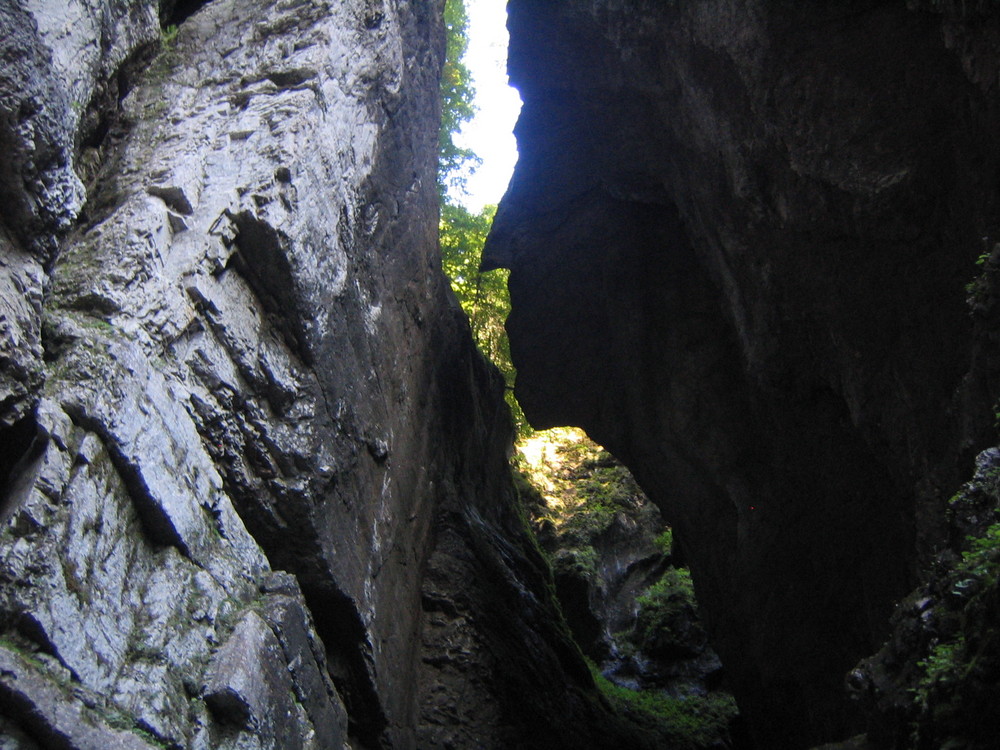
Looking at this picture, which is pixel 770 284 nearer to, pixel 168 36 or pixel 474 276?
pixel 168 36

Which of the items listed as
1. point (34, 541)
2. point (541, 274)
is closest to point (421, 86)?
point (541, 274)

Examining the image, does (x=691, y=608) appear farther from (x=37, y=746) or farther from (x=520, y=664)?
(x=37, y=746)

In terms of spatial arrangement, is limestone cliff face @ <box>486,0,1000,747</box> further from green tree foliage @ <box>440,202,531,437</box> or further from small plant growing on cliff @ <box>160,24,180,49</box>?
small plant growing on cliff @ <box>160,24,180,49</box>

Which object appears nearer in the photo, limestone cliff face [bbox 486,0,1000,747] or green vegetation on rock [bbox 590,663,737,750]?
limestone cliff face [bbox 486,0,1000,747]

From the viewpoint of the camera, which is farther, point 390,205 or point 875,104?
point 390,205

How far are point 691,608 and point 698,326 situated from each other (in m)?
7.57

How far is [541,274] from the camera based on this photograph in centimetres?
1362

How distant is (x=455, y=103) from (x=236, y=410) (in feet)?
44.1

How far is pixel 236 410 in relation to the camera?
5.71 metres

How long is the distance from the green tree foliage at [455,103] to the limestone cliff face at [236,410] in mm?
6724

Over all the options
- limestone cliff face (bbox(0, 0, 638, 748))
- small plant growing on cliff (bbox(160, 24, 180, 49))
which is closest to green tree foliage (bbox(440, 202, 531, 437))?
limestone cliff face (bbox(0, 0, 638, 748))

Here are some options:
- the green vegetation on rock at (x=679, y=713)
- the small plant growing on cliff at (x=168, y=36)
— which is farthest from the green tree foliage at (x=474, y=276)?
the small plant growing on cliff at (x=168, y=36)

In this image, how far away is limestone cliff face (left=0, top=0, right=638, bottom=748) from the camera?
4.15 m

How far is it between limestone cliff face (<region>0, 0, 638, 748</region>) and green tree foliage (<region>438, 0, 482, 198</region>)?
672cm
